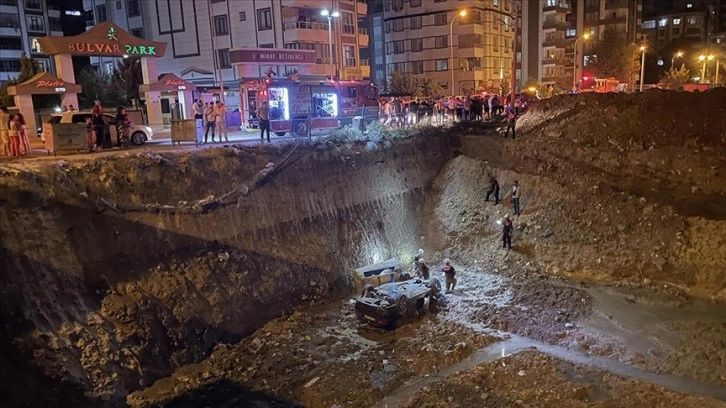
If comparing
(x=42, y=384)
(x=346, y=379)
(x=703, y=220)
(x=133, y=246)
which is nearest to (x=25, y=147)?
(x=133, y=246)

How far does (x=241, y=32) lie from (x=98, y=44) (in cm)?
1992

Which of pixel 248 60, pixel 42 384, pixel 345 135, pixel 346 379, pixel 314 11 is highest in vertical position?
pixel 314 11

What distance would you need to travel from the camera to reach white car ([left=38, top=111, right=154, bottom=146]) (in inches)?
932

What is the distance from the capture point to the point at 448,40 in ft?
222

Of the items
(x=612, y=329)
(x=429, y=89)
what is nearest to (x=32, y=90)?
(x=612, y=329)

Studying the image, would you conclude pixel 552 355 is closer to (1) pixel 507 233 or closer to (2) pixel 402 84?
(1) pixel 507 233

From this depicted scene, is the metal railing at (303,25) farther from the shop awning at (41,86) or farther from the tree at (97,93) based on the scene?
the shop awning at (41,86)

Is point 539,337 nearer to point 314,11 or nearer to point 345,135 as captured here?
point 345,135

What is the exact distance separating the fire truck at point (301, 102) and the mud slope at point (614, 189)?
7.52 metres

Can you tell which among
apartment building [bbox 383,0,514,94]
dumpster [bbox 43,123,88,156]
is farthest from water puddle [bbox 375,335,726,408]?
apartment building [bbox 383,0,514,94]

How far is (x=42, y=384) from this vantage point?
13.5 m

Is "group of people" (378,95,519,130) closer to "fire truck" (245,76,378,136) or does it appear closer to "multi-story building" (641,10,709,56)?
"fire truck" (245,76,378,136)

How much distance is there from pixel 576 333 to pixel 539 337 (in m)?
1.23

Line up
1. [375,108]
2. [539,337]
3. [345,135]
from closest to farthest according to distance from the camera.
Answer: [539,337] < [345,135] < [375,108]
